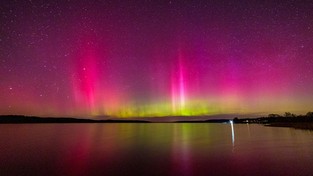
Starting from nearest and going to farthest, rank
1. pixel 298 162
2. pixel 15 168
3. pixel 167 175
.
A: 1. pixel 167 175
2. pixel 15 168
3. pixel 298 162

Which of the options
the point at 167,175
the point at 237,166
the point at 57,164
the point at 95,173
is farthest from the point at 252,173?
the point at 57,164

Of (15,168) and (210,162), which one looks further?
(210,162)

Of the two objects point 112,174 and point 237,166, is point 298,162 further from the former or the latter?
point 112,174

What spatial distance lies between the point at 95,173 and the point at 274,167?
1667 cm

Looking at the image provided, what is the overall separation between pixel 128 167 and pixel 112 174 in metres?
3.36

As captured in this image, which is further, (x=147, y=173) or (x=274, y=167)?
(x=274, y=167)

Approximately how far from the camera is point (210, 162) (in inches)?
1243

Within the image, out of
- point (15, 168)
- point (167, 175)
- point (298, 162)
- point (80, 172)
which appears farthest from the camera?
point (298, 162)

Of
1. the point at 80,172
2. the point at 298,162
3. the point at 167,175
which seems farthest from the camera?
the point at 298,162

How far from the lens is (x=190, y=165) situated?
1174 inches

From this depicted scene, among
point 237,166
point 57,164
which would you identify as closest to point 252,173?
point 237,166

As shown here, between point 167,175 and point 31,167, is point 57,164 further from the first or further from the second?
point 167,175

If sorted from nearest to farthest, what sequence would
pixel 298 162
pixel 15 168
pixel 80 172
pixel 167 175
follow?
1. pixel 167 175
2. pixel 80 172
3. pixel 15 168
4. pixel 298 162

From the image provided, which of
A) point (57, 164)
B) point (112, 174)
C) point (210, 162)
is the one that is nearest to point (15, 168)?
point (57, 164)
